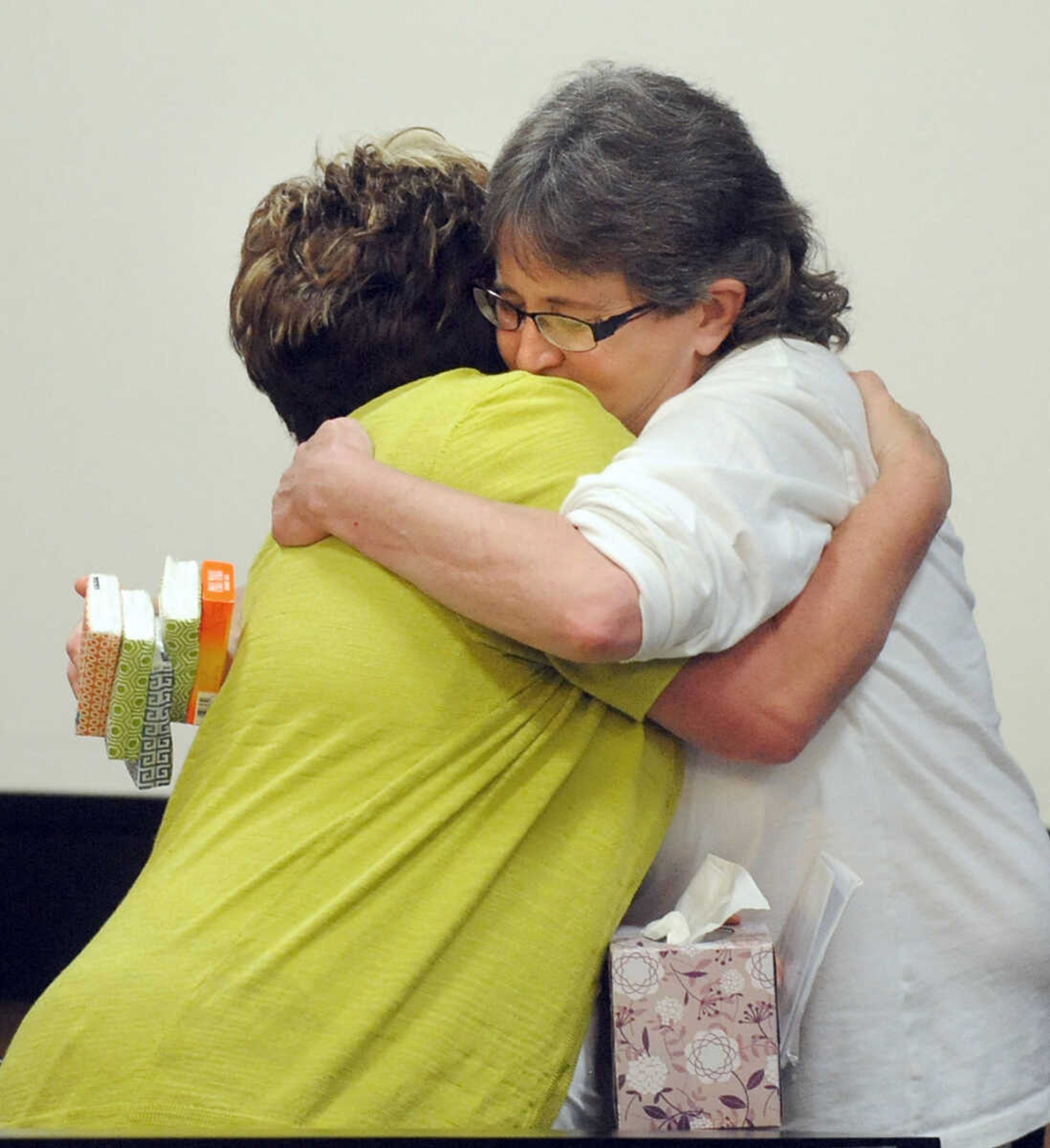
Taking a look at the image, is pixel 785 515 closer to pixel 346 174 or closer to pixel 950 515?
pixel 346 174

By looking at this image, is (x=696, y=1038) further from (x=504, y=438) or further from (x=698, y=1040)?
(x=504, y=438)

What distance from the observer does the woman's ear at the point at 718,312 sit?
4.58 ft

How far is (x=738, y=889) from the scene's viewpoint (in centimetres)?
121

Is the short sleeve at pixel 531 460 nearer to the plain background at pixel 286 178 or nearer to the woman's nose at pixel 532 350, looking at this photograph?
→ the woman's nose at pixel 532 350

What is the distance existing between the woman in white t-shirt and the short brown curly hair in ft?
0.14

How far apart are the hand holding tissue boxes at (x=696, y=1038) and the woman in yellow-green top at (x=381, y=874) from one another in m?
0.05

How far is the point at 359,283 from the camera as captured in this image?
4.29ft

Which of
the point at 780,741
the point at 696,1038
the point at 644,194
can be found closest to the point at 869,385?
the point at 644,194

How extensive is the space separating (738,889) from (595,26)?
1.86m

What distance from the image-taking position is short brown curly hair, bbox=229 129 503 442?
131cm

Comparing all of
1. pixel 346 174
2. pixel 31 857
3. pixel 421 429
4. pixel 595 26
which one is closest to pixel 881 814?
pixel 421 429

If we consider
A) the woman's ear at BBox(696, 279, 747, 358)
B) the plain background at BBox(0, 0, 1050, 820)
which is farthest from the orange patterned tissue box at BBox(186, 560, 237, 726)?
the plain background at BBox(0, 0, 1050, 820)

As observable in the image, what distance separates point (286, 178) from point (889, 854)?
1.79m

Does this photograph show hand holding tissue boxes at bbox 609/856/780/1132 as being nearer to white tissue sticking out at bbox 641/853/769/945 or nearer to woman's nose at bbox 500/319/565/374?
white tissue sticking out at bbox 641/853/769/945
